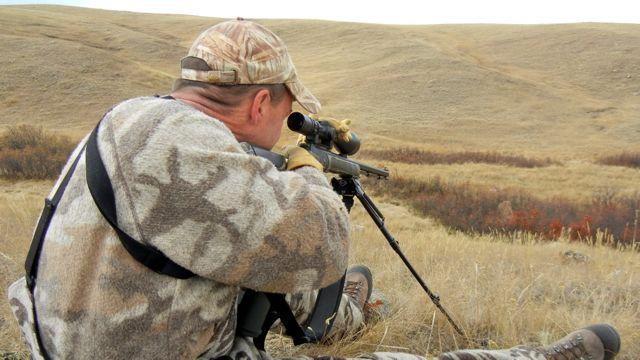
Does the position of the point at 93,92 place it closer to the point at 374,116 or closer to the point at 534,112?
the point at 374,116

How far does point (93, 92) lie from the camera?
94.0ft

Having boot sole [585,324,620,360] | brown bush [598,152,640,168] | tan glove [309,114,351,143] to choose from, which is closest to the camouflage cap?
tan glove [309,114,351,143]

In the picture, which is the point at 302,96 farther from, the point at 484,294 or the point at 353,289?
the point at 484,294

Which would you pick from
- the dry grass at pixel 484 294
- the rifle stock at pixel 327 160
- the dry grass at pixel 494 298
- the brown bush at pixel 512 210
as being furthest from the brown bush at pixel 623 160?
the rifle stock at pixel 327 160

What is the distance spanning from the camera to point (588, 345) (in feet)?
8.80

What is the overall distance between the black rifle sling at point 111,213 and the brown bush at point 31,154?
11.2 metres

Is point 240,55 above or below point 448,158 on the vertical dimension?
above

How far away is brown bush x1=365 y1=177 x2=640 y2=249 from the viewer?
873cm

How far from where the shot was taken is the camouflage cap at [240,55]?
175 cm

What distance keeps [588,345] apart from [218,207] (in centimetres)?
206

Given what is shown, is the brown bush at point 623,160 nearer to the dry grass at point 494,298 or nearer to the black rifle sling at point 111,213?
the dry grass at point 494,298

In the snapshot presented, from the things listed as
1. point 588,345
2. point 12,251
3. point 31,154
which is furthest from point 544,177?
point 12,251

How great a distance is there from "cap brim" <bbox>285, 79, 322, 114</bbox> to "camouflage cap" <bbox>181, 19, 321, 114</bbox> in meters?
0.05

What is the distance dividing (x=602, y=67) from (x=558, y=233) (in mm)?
42979
